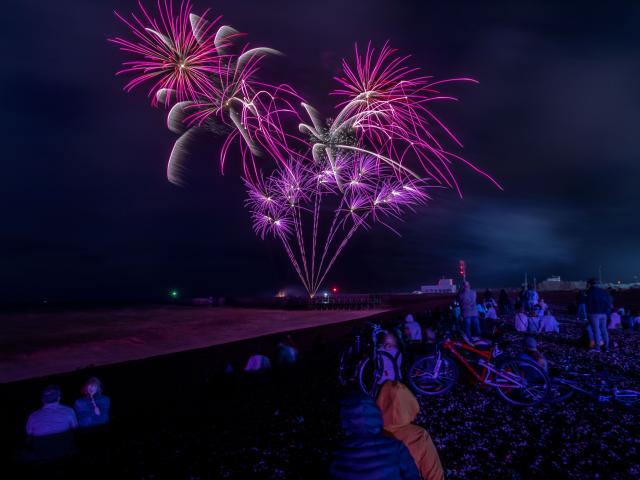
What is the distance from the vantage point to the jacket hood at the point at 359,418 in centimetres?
271

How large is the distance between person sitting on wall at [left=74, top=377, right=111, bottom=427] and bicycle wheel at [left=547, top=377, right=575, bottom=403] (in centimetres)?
745

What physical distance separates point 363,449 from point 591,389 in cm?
691

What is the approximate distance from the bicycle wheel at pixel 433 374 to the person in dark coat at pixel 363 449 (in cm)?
577

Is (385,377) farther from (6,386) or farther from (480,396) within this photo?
(6,386)

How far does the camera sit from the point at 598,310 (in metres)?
12.5

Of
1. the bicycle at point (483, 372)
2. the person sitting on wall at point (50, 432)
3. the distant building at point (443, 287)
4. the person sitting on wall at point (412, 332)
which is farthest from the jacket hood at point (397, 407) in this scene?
the distant building at point (443, 287)

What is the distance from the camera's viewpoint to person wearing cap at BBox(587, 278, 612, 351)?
12359mm

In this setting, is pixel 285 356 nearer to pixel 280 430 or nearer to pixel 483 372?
pixel 280 430

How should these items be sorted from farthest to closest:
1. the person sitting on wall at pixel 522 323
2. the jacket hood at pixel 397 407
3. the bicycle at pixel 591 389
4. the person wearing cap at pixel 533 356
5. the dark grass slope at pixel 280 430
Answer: the person sitting on wall at pixel 522 323, the person wearing cap at pixel 533 356, the bicycle at pixel 591 389, the dark grass slope at pixel 280 430, the jacket hood at pixel 397 407

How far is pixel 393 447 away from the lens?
2779 mm

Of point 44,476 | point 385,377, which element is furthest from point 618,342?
point 44,476

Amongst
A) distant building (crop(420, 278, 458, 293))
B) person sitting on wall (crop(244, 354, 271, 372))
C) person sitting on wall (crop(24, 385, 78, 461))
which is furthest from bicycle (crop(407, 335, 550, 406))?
distant building (crop(420, 278, 458, 293))

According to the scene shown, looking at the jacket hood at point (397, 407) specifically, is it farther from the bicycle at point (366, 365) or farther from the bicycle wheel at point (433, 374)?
the bicycle wheel at point (433, 374)

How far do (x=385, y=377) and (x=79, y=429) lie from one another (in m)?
5.09
